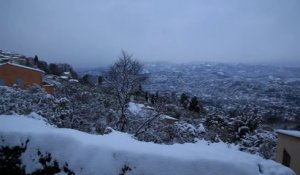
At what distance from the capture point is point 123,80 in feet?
47.6

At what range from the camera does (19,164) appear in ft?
14.4

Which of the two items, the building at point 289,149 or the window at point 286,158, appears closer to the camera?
the building at point 289,149

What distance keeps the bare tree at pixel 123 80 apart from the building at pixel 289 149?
7.58 m

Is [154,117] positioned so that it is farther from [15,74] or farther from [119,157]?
[15,74]

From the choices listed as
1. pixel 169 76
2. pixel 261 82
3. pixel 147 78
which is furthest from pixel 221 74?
pixel 147 78

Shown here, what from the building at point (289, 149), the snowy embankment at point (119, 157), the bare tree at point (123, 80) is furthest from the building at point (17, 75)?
the snowy embankment at point (119, 157)

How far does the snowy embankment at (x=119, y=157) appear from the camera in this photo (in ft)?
12.5

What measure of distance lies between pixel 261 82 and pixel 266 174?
50277mm

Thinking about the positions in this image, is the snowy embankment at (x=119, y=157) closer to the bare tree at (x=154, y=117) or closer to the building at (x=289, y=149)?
the building at (x=289, y=149)

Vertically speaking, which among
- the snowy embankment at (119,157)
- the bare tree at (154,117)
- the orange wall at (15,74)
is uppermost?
the snowy embankment at (119,157)

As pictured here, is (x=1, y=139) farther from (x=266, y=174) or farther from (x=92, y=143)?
(x=266, y=174)

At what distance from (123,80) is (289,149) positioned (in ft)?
28.4

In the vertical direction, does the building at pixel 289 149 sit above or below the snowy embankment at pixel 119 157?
below

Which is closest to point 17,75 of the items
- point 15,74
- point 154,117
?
point 15,74
